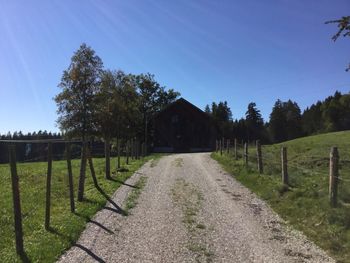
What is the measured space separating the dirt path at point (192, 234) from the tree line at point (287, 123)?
333 feet

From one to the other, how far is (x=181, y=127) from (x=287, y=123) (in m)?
69.5

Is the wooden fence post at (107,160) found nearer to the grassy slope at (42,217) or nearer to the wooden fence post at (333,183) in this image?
the grassy slope at (42,217)

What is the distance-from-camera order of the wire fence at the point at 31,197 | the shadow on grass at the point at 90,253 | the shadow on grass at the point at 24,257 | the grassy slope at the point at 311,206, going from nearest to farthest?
the shadow on grass at the point at 24,257 < the shadow on grass at the point at 90,253 < the wire fence at the point at 31,197 < the grassy slope at the point at 311,206

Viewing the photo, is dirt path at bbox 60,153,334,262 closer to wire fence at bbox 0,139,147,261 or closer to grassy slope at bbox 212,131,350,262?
grassy slope at bbox 212,131,350,262

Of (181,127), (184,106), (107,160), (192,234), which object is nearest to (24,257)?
(192,234)

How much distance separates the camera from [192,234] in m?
9.58

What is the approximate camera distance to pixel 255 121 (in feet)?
431

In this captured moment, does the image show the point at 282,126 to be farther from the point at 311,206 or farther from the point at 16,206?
the point at 16,206

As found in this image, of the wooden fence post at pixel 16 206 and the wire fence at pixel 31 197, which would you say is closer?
the wooden fence post at pixel 16 206

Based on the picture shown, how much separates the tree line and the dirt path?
3995 inches

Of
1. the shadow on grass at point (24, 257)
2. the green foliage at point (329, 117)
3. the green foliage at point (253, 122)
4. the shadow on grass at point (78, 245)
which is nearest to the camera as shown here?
the shadow on grass at point (24, 257)

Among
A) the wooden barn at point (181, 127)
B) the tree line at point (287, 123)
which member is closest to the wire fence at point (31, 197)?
the wooden barn at point (181, 127)

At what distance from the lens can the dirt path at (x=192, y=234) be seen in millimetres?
8000

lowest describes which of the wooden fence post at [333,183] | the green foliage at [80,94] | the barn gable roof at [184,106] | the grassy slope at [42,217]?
the grassy slope at [42,217]
